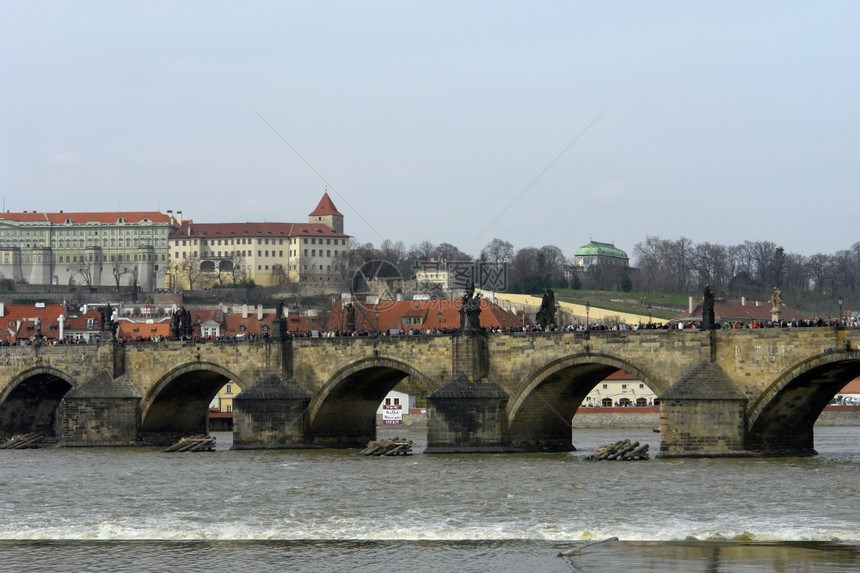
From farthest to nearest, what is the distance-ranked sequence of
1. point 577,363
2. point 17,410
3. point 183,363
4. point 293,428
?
point 17,410
point 183,363
point 293,428
point 577,363

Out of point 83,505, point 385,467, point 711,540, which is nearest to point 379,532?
point 711,540

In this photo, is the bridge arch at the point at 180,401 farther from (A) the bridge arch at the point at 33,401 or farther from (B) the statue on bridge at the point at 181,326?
(A) the bridge arch at the point at 33,401

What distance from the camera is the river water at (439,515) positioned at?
93.6ft

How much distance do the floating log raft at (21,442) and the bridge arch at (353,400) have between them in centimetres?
1639

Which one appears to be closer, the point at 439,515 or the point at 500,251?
the point at 439,515

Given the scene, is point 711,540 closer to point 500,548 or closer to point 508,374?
point 500,548

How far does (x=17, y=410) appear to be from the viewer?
74.4 m

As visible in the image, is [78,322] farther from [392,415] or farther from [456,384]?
[456,384]

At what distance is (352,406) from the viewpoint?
6291 cm

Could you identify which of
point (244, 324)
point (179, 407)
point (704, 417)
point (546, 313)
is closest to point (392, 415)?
point (179, 407)

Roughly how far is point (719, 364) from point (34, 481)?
22453 mm

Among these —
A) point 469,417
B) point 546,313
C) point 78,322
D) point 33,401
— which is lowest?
point 469,417

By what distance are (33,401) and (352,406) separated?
822 inches

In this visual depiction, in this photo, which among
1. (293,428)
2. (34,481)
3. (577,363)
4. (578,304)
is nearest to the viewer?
(34,481)
